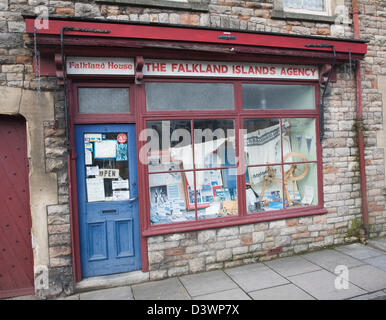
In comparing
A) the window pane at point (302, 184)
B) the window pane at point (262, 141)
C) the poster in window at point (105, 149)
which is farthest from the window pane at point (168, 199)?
the window pane at point (302, 184)

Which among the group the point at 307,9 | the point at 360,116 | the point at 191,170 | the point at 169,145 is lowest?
the point at 191,170

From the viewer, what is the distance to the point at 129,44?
3.91 meters

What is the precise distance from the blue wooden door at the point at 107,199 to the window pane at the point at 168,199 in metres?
0.28

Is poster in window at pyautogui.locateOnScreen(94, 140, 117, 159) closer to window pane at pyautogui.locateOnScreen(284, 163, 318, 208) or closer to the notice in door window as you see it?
the notice in door window

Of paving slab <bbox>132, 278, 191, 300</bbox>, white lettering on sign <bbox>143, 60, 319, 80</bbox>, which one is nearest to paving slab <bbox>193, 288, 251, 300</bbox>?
paving slab <bbox>132, 278, 191, 300</bbox>

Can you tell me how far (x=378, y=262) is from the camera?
14.9 feet

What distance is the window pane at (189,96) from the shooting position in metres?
4.37

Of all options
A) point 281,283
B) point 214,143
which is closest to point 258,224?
point 281,283

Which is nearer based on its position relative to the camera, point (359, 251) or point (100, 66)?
point (100, 66)

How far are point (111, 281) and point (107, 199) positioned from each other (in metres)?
1.15

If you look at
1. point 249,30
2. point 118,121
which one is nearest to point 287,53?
point 249,30

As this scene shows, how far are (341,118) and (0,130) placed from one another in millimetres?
5483

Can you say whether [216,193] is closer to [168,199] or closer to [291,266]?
[168,199]
